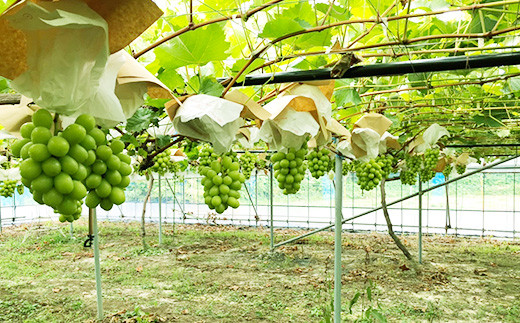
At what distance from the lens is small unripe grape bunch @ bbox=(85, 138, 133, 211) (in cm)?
72

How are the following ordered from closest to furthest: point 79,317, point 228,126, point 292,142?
point 228,126, point 292,142, point 79,317

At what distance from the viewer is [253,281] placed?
6.01 m

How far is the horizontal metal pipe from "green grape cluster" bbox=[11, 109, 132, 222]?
78cm

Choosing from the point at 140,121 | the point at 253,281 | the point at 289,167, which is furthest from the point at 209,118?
the point at 253,281

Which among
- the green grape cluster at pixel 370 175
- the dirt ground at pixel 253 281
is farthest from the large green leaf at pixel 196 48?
the green grape cluster at pixel 370 175

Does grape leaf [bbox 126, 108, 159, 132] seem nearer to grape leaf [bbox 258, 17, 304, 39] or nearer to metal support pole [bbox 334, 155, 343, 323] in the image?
grape leaf [bbox 258, 17, 304, 39]

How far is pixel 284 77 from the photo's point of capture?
1.38 metres

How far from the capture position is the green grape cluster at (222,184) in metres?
1.51

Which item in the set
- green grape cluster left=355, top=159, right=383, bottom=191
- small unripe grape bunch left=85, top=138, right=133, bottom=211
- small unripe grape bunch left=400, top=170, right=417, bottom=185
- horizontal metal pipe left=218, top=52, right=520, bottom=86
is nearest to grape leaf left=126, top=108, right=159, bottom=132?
horizontal metal pipe left=218, top=52, right=520, bottom=86

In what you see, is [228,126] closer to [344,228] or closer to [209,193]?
[209,193]

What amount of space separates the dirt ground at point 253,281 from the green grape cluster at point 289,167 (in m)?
1.46

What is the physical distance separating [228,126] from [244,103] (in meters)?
0.11

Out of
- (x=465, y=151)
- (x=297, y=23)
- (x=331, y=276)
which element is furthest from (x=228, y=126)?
(x=465, y=151)

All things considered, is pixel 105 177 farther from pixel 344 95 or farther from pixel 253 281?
pixel 253 281
